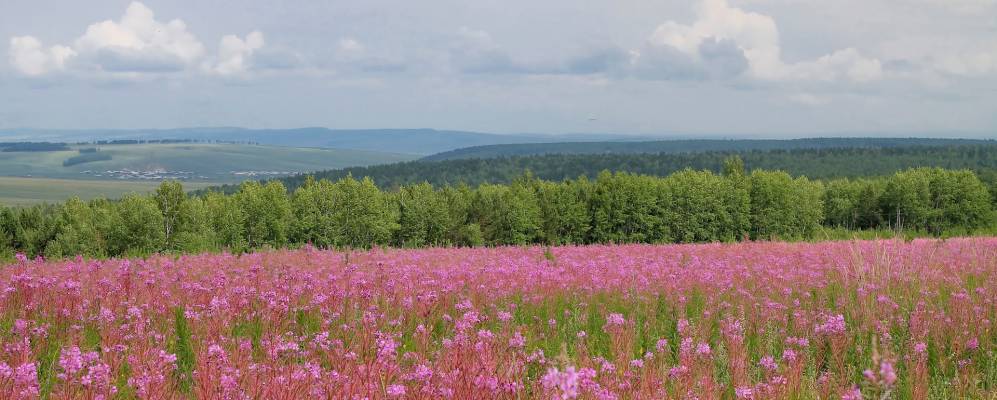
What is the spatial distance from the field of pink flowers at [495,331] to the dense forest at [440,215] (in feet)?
144

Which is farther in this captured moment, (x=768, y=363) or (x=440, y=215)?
(x=440, y=215)

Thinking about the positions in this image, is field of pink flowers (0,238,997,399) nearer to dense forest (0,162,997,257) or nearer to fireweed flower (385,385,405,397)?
fireweed flower (385,385,405,397)

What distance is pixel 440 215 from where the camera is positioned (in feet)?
216

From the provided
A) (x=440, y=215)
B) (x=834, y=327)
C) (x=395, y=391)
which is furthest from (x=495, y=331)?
(x=440, y=215)

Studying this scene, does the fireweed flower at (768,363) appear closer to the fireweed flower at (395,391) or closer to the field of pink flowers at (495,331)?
the field of pink flowers at (495,331)

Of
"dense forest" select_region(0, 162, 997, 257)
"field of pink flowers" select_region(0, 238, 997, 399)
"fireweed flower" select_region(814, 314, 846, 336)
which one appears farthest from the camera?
"dense forest" select_region(0, 162, 997, 257)

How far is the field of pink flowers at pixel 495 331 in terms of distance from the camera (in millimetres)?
4188

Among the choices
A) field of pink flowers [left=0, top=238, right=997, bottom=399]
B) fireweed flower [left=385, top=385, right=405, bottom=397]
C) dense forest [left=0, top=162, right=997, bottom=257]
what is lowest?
dense forest [left=0, top=162, right=997, bottom=257]

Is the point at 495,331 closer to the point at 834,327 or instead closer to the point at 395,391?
the point at 834,327

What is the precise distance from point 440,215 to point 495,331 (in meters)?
58.9

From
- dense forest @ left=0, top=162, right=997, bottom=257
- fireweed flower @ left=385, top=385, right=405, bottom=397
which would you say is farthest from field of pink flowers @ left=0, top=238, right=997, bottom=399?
dense forest @ left=0, top=162, right=997, bottom=257

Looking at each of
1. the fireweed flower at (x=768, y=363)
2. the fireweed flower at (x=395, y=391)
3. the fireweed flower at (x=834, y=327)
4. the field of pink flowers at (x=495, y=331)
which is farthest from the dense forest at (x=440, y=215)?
the fireweed flower at (x=395, y=391)

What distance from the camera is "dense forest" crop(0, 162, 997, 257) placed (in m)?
56.2

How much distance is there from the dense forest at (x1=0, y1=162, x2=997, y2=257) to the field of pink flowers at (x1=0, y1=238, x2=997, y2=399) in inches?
1729
